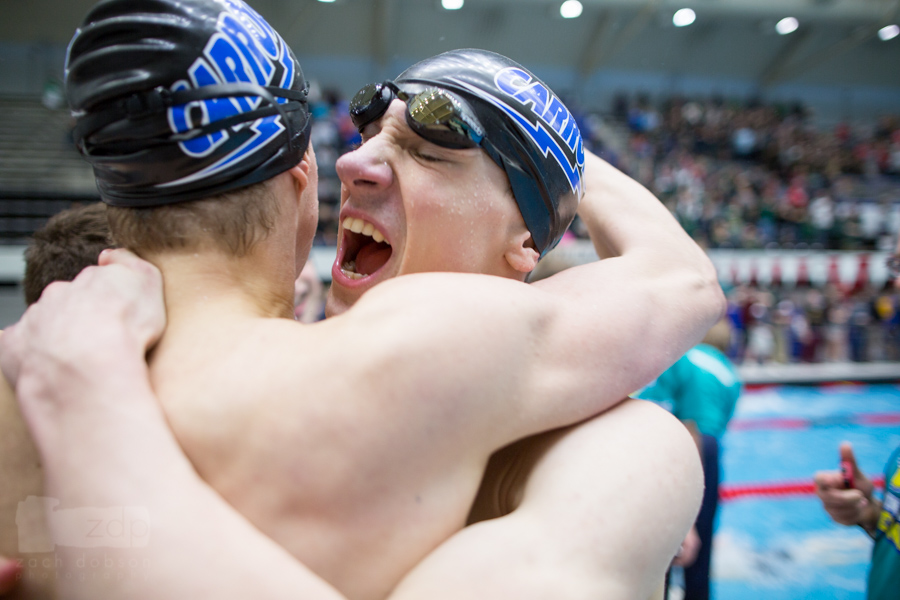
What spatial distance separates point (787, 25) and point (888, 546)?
23.1m

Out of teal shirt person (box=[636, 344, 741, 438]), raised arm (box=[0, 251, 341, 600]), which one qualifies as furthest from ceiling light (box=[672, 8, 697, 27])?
raised arm (box=[0, 251, 341, 600])

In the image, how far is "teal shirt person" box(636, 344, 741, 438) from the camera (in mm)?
3682

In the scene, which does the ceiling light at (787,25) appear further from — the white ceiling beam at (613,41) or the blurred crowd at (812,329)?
the blurred crowd at (812,329)

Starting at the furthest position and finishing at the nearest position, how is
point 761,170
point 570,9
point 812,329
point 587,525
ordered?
point 761,170
point 570,9
point 812,329
point 587,525

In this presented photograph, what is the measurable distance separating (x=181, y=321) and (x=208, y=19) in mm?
533

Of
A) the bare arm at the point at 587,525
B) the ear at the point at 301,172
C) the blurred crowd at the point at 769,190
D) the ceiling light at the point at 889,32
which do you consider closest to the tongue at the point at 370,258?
the ear at the point at 301,172

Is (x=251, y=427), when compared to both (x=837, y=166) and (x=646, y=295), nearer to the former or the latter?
(x=646, y=295)

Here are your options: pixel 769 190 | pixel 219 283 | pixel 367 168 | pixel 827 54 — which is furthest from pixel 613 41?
pixel 219 283

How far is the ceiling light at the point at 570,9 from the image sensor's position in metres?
17.9

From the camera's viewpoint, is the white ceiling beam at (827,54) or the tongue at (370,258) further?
the white ceiling beam at (827,54)

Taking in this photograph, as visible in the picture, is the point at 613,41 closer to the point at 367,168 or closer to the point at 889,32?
the point at 889,32

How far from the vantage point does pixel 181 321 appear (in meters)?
1.05

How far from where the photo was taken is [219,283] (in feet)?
3.60

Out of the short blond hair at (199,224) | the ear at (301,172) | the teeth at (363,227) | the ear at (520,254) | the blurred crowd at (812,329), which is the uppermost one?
the ear at (301,172)
